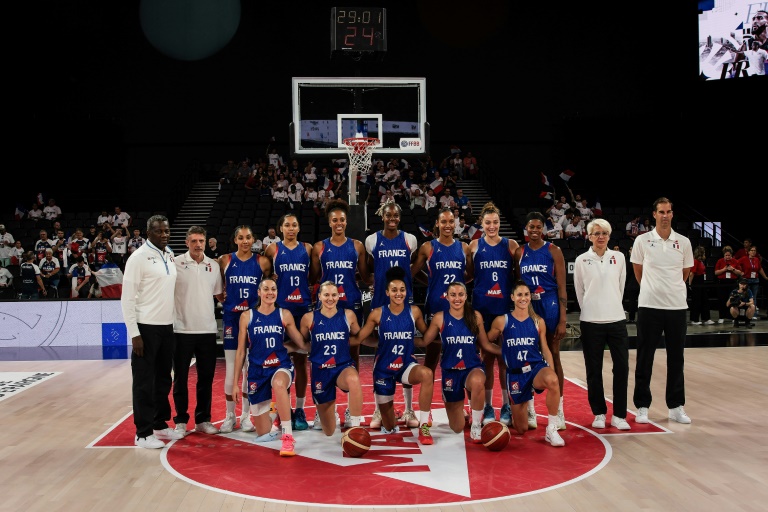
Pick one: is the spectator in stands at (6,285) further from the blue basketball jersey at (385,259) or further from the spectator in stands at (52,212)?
the blue basketball jersey at (385,259)

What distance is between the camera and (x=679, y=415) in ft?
19.7

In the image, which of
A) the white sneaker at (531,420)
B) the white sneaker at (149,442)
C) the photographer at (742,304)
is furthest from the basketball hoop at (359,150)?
the photographer at (742,304)

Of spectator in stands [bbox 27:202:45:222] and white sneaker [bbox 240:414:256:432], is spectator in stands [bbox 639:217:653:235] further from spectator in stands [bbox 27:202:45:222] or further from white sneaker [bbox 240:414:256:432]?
spectator in stands [bbox 27:202:45:222]

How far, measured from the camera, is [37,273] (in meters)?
13.4

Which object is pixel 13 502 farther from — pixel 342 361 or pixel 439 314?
pixel 439 314

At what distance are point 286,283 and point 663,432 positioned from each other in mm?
3346

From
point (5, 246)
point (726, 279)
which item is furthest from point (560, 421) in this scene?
point (5, 246)

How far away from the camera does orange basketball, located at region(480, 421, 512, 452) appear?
5102mm

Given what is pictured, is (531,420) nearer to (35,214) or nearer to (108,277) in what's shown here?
(108,277)

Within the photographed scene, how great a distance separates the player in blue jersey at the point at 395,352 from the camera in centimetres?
555

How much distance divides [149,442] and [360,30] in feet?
29.0

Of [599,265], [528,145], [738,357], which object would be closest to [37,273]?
[599,265]

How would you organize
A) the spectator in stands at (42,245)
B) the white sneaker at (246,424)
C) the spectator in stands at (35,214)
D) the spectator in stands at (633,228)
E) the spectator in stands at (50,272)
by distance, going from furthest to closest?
the spectator in stands at (35,214) < the spectator in stands at (633,228) < the spectator in stands at (42,245) < the spectator in stands at (50,272) < the white sneaker at (246,424)

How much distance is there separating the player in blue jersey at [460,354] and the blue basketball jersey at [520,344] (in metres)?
0.19
